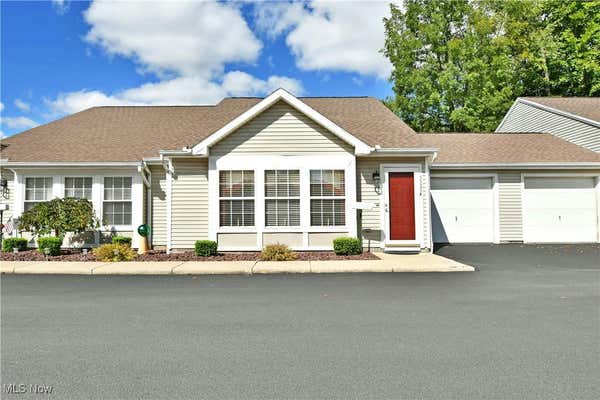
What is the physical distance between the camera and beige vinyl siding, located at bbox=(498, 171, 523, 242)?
1395 cm

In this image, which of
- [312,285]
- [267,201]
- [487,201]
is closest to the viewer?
[312,285]

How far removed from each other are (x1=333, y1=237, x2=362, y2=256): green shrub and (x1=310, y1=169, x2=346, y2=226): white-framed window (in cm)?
80

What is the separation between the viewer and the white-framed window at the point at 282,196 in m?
11.7

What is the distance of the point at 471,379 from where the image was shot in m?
3.37

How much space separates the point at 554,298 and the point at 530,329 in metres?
2.17

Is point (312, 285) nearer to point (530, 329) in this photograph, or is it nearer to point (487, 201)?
point (530, 329)

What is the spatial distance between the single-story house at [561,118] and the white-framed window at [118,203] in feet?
59.4

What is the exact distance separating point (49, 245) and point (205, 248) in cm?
461

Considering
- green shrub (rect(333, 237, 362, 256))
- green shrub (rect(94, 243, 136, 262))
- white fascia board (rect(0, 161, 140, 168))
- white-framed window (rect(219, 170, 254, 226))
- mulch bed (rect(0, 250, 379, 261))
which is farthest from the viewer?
white fascia board (rect(0, 161, 140, 168))

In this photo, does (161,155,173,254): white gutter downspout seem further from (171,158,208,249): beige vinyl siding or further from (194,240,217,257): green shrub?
(194,240,217,257): green shrub

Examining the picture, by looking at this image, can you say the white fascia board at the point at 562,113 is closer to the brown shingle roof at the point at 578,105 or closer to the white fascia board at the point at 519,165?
the brown shingle roof at the point at 578,105

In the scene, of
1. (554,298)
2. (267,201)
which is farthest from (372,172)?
(554,298)

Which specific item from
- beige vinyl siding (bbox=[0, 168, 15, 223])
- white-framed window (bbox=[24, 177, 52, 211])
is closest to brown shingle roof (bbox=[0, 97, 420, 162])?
beige vinyl siding (bbox=[0, 168, 15, 223])

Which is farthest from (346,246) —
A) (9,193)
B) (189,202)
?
(9,193)
